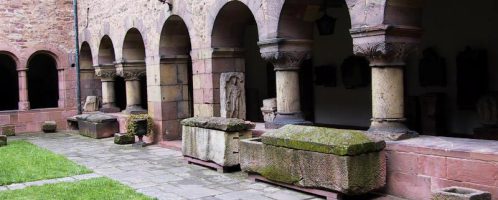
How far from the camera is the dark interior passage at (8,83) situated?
17.2m

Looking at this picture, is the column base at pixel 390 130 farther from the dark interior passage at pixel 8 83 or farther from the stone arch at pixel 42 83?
the dark interior passage at pixel 8 83

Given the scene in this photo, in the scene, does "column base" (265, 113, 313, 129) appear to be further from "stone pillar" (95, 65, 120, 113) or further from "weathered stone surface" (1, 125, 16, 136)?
"weathered stone surface" (1, 125, 16, 136)

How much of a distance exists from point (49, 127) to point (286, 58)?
31.5ft

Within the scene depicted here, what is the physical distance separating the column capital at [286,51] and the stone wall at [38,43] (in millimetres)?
9638

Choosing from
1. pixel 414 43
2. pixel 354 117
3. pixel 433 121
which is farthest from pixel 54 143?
pixel 414 43

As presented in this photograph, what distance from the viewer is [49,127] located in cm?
1469

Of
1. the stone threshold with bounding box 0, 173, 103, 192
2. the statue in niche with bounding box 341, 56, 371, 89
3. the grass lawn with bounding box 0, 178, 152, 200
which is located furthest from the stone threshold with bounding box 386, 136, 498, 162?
the stone threshold with bounding box 0, 173, 103, 192

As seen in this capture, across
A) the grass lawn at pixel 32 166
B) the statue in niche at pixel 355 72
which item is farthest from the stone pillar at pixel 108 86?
the statue in niche at pixel 355 72

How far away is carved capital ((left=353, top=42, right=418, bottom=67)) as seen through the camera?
566cm

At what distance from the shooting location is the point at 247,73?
13477 mm

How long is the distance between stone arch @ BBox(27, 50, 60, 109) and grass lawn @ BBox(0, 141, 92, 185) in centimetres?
747

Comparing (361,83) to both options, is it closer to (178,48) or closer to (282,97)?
(282,97)

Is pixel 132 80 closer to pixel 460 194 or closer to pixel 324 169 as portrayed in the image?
pixel 324 169

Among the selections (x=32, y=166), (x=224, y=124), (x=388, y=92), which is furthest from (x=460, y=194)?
(x=32, y=166)
